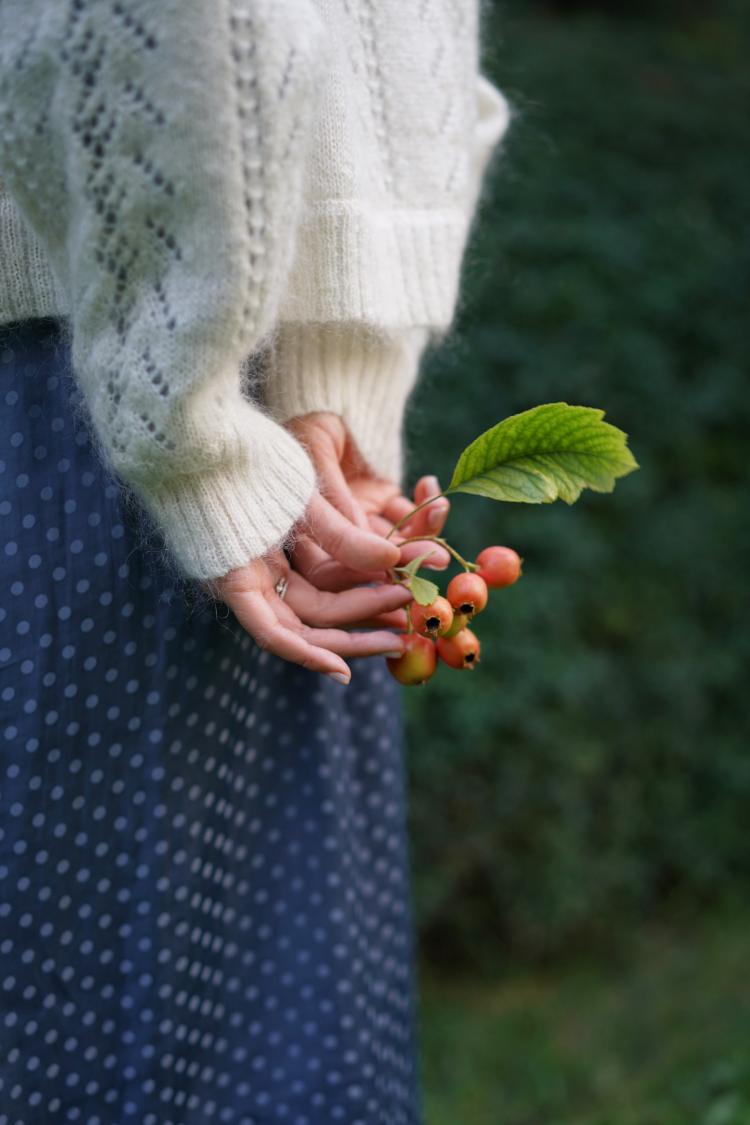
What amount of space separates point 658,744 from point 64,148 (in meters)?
2.10

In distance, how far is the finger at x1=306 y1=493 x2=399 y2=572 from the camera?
853 millimetres

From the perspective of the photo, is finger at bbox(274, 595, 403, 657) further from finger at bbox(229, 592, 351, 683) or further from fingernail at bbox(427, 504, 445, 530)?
fingernail at bbox(427, 504, 445, 530)

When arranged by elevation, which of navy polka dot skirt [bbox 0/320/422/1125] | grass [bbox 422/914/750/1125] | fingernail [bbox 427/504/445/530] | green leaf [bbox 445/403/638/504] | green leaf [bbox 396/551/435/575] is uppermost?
green leaf [bbox 445/403/638/504]

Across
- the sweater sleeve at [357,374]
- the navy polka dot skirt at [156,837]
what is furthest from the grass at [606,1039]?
the sweater sleeve at [357,374]

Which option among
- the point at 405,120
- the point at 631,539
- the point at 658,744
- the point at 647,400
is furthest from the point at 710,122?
the point at 405,120

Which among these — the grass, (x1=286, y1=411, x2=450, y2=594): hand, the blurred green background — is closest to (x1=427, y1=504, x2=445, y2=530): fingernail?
(x1=286, y1=411, x2=450, y2=594): hand

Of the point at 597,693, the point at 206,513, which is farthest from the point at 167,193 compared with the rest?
the point at 597,693

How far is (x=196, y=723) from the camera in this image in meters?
0.95

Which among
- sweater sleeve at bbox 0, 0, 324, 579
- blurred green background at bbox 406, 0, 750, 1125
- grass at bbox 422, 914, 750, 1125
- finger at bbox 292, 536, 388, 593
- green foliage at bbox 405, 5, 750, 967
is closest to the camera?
sweater sleeve at bbox 0, 0, 324, 579

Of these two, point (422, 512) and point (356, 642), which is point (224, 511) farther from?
point (422, 512)

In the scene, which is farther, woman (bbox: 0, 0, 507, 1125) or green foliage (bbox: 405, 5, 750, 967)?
green foliage (bbox: 405, 5, 750, 967)

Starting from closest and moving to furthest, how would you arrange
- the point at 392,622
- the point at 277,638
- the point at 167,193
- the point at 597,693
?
1. the point at 167,193
2. the point at 277,638
3. the point at 392,622
4. the point at 597,693

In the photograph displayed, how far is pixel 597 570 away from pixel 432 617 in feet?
5.80

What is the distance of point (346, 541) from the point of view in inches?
33.8
